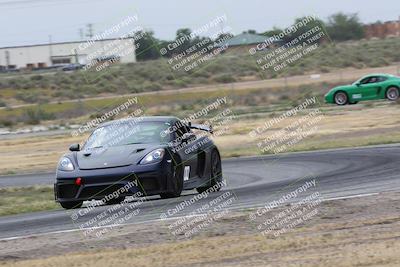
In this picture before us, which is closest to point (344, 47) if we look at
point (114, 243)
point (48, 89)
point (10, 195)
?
point (48, 89)

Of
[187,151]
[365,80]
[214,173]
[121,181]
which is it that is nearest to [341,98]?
[365,80]

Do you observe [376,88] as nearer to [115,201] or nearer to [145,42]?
[115,201]

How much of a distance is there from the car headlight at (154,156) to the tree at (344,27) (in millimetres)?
68159

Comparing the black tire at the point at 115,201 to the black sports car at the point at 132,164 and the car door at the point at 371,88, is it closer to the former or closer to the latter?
the black sports car at the point at 132,164

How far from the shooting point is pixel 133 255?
7.90 metres

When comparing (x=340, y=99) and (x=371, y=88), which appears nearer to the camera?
(x=371, y=88)

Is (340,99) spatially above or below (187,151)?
above

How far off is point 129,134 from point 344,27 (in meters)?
79.7

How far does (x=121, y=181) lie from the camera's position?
1193 cm

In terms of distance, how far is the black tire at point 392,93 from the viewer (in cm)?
3600

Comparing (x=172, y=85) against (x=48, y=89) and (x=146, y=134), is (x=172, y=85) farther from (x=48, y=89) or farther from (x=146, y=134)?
(x=146, y=134)

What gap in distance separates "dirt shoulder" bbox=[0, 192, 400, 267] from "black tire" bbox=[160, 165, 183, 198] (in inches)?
87.0

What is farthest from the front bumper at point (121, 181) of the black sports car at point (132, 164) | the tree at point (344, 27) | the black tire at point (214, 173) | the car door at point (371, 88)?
the tree at point (344, 27)

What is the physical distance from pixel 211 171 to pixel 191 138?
68 cm
